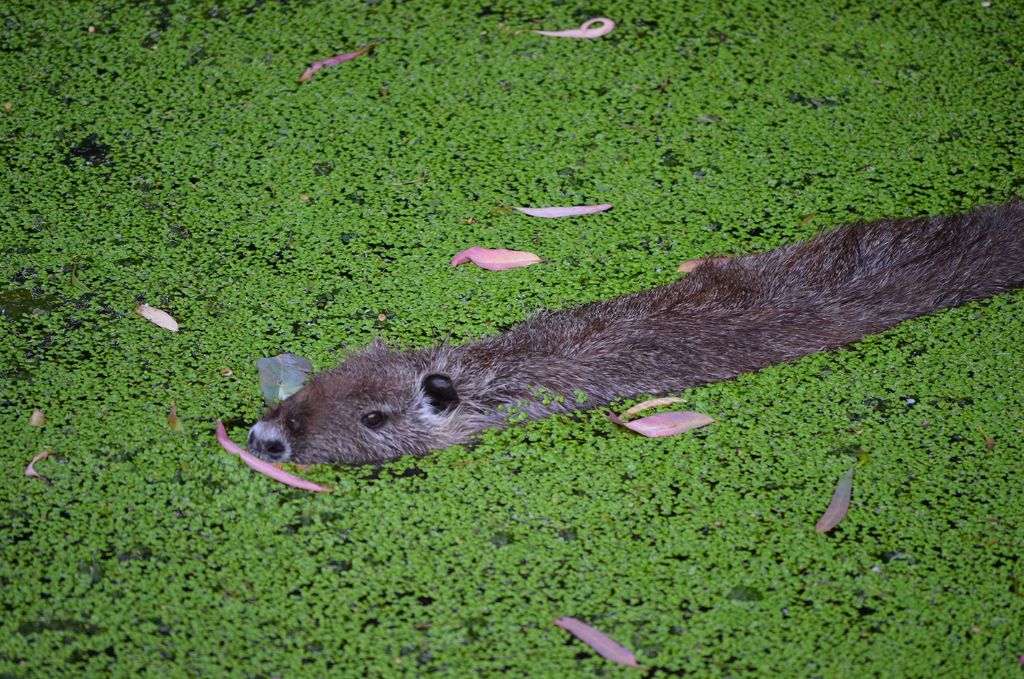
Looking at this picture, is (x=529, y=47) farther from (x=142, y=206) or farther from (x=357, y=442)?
(x=357, y=442)

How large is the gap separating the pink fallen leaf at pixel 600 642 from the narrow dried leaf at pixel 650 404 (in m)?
0.78

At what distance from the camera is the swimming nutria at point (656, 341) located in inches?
A: 125

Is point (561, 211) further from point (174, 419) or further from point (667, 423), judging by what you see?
point (174, 419)

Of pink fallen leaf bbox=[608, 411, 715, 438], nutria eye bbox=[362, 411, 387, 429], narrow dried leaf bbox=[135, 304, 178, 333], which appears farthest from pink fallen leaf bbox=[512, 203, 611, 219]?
narrow dried leaf bbox=[135, 304, 178, 333]

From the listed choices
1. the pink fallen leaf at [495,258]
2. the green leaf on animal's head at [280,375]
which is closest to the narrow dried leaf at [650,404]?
the pink fallen leaf at [495,258]

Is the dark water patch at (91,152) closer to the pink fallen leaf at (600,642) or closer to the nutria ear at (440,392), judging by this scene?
the nutria ear at (440,392)

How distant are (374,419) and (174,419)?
2.00 feet

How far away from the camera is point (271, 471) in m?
3.02

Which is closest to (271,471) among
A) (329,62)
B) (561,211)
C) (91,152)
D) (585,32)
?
(561,211)

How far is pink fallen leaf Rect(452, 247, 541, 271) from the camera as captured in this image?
3699mm

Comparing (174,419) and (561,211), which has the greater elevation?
(561,211)

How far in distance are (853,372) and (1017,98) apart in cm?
180

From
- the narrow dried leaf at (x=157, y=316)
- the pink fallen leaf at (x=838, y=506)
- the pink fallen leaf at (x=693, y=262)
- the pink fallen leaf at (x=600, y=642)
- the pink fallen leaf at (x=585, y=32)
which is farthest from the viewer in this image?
the pink fallen leaf at (x=585, y=32)

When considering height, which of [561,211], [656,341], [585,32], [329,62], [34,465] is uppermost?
[585,32]
